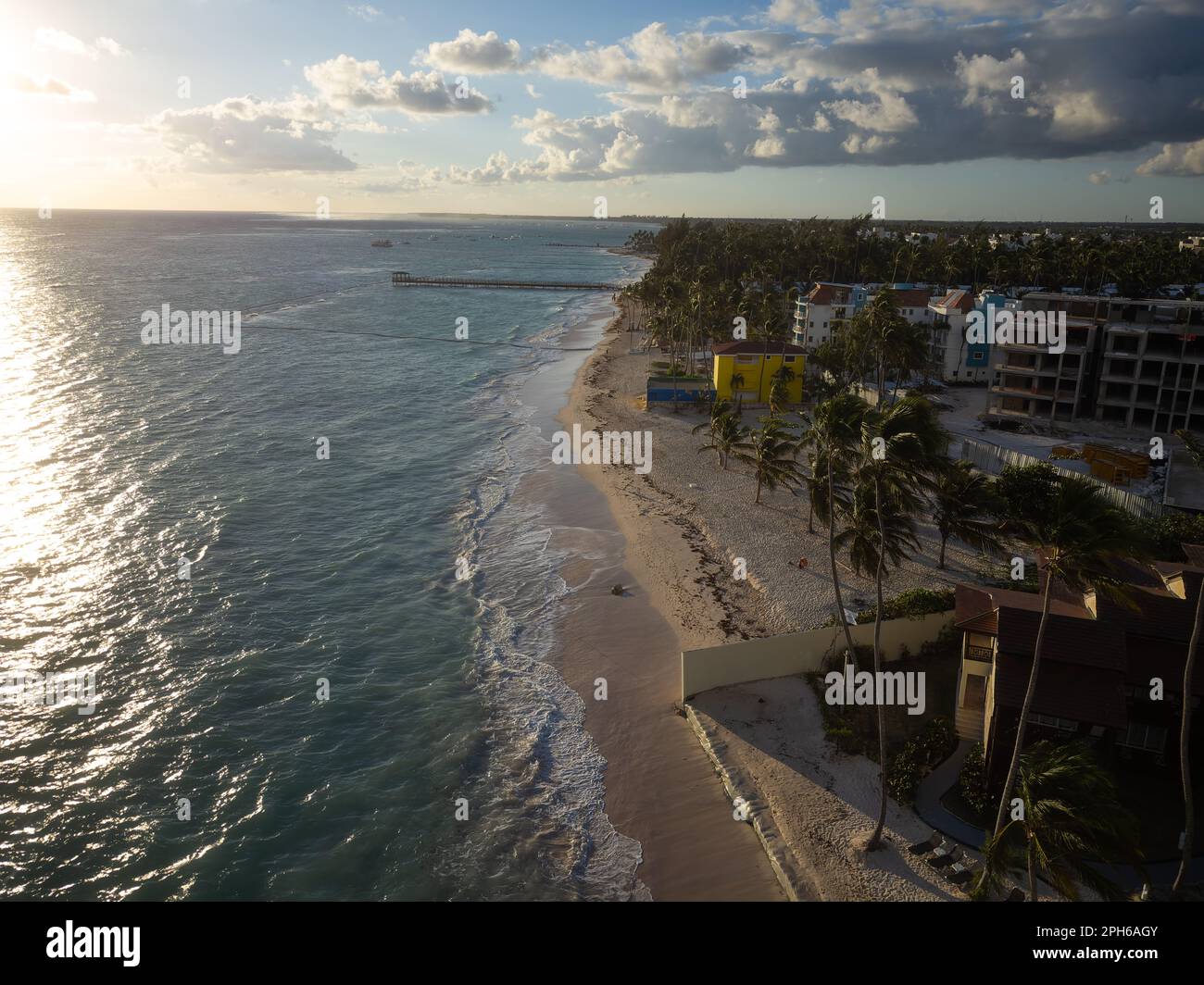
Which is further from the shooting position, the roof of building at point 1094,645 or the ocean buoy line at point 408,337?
the ocean buoy line at point 408,337

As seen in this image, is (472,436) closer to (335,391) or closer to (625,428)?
(625,428)

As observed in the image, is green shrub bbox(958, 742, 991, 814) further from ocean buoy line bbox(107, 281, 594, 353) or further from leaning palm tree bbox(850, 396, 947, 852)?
ocean buoy line bbox(107, 281, 594, 353)

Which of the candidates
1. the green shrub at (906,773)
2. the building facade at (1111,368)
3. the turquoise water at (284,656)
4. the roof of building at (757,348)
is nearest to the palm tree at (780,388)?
the roof of building at (757,348)

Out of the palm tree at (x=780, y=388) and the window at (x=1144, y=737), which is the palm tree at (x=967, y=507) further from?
the palm tree at (x=780, y=388)

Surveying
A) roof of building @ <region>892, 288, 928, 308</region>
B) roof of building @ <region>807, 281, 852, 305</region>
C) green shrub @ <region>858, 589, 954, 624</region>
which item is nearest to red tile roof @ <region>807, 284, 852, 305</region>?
roof of building @ <region>807, 281, 852, 305</region>

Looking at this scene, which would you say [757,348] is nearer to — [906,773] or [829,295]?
[829,295]

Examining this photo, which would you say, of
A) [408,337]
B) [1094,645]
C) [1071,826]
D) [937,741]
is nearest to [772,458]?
[937,741]
